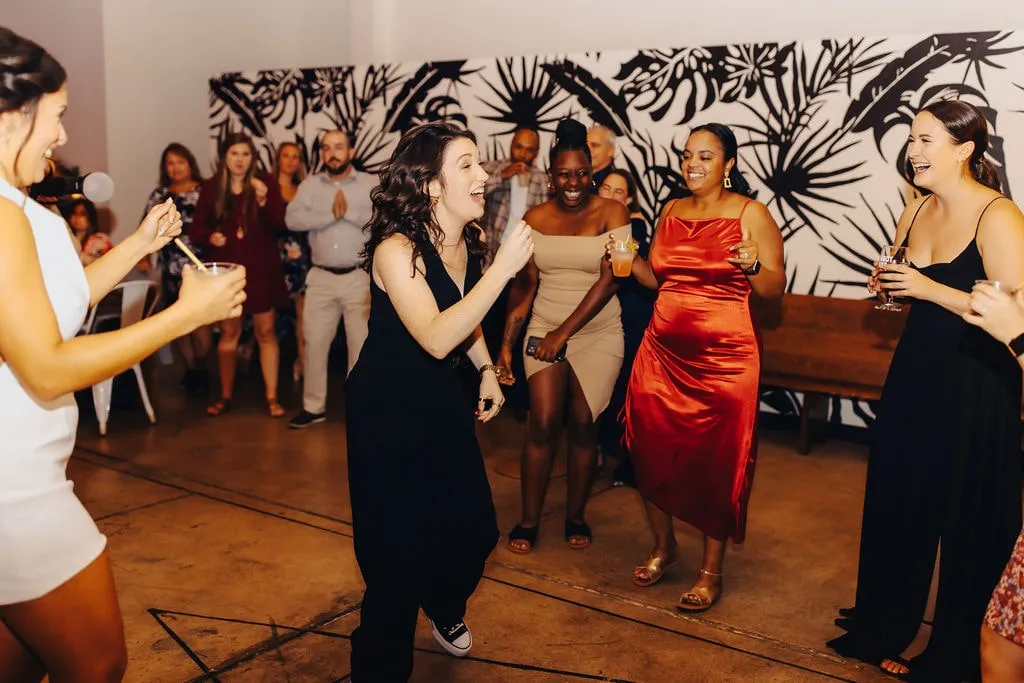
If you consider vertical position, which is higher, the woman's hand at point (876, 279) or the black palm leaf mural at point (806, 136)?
the black palm leaf mural at point (806, 136)

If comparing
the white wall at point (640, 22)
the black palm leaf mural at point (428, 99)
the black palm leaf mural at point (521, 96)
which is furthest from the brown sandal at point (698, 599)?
the black palm leaf mural at point (428, 99)

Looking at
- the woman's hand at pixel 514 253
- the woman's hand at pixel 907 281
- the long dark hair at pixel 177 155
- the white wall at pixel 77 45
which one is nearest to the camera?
the woman's hand at pixel 514 253

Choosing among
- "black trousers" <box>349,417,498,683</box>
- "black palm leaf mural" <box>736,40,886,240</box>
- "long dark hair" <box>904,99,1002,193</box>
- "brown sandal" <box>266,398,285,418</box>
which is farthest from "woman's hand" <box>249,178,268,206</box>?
"long dark hair" <box>904,99,1002,193</box>

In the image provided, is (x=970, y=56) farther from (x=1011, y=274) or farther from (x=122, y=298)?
(x=122, y=298)

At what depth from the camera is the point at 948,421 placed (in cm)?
300

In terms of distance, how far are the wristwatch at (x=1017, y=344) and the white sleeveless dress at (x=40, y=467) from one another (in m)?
1.82

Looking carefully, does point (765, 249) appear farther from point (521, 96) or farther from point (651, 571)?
point (521, 96)

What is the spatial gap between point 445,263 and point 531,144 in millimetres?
3531

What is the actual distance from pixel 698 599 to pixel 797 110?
358 cm

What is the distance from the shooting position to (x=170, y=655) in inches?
124

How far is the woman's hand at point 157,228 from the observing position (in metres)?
2.24

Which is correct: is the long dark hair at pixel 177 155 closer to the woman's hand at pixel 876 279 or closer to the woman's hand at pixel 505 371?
the woman's hand at pixel 505 371

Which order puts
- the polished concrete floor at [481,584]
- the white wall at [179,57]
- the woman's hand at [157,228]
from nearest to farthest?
the woman's hand at [157,228] → the polished concrete floor at [481,584] → the white wall at [179,57]

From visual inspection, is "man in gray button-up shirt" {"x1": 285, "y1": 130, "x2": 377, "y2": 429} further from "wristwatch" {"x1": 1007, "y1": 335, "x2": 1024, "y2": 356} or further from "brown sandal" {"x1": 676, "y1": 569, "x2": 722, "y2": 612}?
"wristwatch" {"x1": 1007, "y1": 335, "x2": 1024, "y2": 356}
